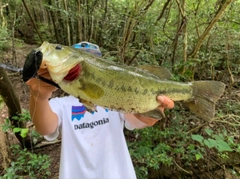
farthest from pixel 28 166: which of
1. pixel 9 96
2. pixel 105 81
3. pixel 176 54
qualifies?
pixel 176 54

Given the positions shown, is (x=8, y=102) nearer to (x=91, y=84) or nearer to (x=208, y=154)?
(x=91, y=84)

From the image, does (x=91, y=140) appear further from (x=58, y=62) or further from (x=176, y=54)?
(x=176, y=54)

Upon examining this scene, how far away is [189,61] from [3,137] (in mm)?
2814

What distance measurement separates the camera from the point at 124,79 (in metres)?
1.41

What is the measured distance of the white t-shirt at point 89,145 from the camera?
1.85 meters

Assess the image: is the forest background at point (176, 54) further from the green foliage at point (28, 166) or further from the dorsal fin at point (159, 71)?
the dorsal fin at point (159, 71)

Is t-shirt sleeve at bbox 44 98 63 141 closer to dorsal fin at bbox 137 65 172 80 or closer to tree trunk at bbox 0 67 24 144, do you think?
dorsal fin at bbox 137 65 172 80

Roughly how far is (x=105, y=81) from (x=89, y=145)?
74cm

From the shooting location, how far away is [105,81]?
52.8 inches

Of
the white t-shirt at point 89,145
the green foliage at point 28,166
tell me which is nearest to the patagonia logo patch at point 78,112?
the white t-shirt at point 89,145

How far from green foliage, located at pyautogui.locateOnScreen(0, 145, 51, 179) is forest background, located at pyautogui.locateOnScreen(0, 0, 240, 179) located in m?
0.25

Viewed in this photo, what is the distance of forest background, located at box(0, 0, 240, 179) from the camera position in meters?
3.32

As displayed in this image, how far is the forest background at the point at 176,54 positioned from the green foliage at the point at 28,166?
9.8 inches

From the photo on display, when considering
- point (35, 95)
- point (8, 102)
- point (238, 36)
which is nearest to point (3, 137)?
point (8, 102)
